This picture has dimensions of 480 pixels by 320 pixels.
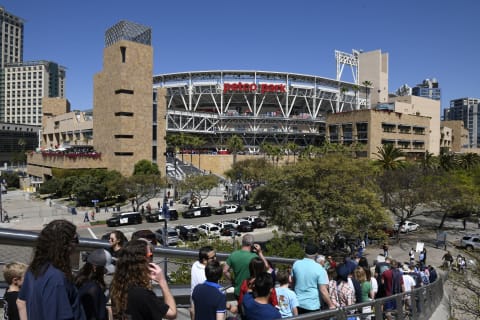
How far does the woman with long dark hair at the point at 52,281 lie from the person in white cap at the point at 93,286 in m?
0.22

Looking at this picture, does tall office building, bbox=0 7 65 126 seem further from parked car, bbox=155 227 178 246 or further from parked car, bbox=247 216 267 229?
parked car, bbox=155 227 178 246

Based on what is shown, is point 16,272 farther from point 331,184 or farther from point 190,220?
point 190,220

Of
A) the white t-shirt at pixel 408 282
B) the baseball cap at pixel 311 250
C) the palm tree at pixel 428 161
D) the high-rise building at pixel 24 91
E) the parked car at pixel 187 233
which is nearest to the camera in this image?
the baseball cap at pixel 311 250

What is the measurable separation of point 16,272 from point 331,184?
2769 centimetres

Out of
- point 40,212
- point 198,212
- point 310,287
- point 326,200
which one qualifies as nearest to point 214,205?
point 198,212

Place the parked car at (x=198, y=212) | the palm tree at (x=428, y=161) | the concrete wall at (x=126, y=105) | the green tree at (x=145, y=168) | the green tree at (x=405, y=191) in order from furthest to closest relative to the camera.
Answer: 1. the concrete wall at (x=126, y=105)
2. the green tree at (x=145, y=168)
3. the palm tree at (x=428, y=161)
4. the parked car at (x=198, y=212)
5. the green tree at (x=405, y=191)

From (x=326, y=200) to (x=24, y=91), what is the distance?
190181mm

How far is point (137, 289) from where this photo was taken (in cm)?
396

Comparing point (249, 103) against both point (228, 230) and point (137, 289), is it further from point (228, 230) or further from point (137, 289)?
point (137, 289)

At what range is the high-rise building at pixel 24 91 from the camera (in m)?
181

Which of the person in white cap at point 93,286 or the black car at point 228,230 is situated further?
the black car at point 228,230

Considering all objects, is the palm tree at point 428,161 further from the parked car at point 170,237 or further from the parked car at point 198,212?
the parked car at point 170,237

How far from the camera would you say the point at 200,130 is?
10150 cm

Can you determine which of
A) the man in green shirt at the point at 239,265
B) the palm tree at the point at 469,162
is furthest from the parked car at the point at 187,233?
the palm tree at the point at 469,162
